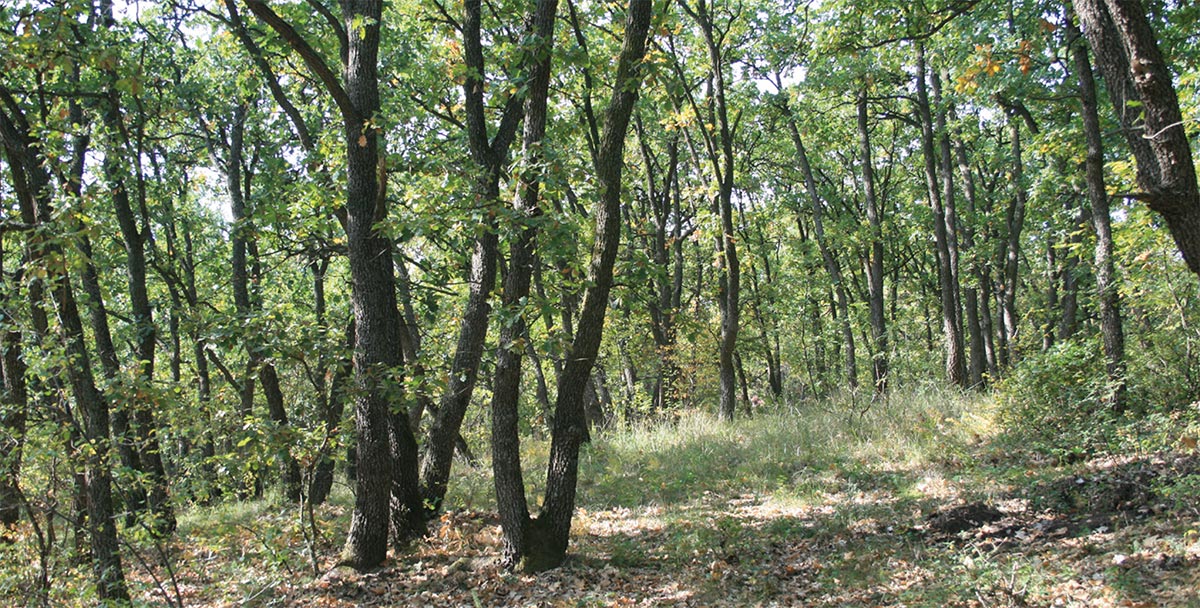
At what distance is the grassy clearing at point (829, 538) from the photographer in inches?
207

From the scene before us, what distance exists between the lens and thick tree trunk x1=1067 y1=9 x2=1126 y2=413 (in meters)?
8.52

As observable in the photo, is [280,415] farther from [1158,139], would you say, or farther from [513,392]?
[1158,139]

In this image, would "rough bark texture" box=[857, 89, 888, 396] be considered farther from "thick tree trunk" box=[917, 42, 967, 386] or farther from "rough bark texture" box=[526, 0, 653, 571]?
"rough bark texture" box=[526, 0, 653, 571]

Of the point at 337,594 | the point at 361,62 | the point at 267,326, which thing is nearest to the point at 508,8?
the point at 361,62

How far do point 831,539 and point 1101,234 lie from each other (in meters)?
5.30

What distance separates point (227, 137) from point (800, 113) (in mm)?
11079

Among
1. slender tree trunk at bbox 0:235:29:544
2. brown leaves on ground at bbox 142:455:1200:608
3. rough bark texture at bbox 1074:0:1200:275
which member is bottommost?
brown leaves on ground at bbox 142:455:1200:608

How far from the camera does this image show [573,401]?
6594 mm

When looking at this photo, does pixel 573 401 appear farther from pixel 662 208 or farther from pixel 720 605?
pixel 662 208

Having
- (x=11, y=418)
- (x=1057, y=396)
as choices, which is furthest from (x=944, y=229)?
(x=11, y=418)

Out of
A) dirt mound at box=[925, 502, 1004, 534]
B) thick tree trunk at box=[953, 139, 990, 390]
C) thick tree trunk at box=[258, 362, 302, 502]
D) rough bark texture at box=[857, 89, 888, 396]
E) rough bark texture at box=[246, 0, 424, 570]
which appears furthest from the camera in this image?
rough bark texture at box=[857, 89, 888, 396]

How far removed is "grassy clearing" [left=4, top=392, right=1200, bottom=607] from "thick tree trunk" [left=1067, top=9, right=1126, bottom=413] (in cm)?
157

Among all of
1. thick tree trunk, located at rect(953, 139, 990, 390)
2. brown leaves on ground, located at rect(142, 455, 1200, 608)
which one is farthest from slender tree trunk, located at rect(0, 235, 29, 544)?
thick tree trunk, located at rect(953, 139, 990, 390)

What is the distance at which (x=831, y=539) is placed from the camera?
682 centimetres
